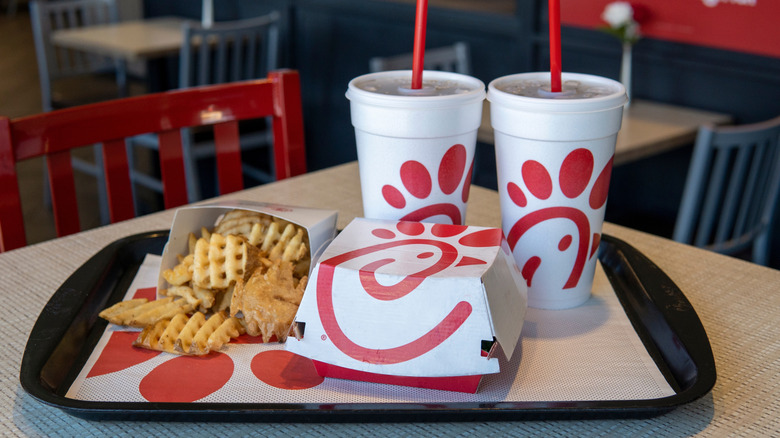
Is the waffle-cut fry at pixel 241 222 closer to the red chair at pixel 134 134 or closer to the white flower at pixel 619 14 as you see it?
the red chair at pixel 134 134

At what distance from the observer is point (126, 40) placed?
351cm

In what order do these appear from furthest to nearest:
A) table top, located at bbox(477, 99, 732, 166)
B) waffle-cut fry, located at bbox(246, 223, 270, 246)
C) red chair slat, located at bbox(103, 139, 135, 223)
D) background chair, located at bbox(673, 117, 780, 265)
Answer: table top, located at bbox(477, 99, 732, 166) → background chair, located at bbox(673, 117, 780, 265) → red chair slat, located at bbox(103, 139, 135, 223) → waffle-cut fry, located at bbox(246, 223, 270, 246)

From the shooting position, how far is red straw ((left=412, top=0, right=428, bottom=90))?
0.74 m

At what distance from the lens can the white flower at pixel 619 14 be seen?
8.09ft

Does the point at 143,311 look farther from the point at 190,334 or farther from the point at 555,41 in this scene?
the point at 555,41

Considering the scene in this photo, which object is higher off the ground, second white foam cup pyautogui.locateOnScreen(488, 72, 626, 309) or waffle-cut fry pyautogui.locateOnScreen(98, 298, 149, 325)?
second white foam cup pyautogui.locateOnScreen(488, 72, 626, 309)

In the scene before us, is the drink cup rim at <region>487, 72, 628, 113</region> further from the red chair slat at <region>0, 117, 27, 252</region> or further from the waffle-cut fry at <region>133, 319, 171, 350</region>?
the red chair slat at <region>0, 117, 27, 252</region>

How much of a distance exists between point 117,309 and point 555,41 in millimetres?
540

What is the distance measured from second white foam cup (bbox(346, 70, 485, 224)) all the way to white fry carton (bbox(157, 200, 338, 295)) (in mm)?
54

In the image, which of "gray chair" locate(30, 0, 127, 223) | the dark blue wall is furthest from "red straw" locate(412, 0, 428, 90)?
"gray chair" locate(30, 0, 127, 223)

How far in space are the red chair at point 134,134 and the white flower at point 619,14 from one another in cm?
145

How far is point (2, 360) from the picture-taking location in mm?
757

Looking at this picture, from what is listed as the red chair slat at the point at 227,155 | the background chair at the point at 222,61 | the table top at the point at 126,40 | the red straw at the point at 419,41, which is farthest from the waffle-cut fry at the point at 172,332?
the table top at the point at 126,40

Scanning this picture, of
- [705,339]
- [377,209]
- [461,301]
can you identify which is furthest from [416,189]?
[705,339]
